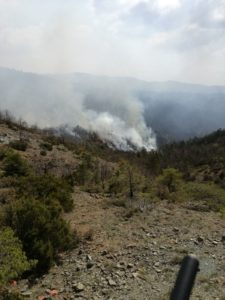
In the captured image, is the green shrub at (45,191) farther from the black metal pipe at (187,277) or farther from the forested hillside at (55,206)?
the black metal pipe at (187,277)

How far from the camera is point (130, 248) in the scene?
45.8 feet

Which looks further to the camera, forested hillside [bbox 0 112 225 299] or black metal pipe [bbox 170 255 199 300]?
forested hillside [bbox 0 112 225 299]

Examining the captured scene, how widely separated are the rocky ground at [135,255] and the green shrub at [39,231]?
16.2 inches

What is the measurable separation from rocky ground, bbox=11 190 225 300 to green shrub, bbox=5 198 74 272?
0.41 m

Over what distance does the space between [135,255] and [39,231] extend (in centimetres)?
320

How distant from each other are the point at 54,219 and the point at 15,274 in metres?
4.92

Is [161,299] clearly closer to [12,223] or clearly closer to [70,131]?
[12,223]

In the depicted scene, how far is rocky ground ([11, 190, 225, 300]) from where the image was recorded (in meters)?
11.0

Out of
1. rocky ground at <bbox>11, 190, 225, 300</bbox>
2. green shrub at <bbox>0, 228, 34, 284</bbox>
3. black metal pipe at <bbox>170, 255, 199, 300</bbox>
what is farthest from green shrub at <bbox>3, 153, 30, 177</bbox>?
black metal pipe at <bbox>170, 255, 199, 300</bbox>

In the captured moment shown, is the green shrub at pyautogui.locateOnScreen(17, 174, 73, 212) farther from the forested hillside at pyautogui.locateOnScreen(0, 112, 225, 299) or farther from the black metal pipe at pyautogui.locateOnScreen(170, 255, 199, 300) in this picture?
the black metal pipe at pyautogui.locateOnScreen(170, 255, 199, 300)

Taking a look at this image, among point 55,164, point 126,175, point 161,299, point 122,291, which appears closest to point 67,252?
point 122,291

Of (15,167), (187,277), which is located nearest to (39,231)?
(187,277)

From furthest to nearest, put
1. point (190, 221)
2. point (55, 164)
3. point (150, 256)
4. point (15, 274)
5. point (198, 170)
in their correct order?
point (198, 170), point (55, 164), point (190, 221), point (150, 256), point (15, 274)

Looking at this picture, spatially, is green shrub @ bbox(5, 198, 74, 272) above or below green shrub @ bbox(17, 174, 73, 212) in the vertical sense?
below
